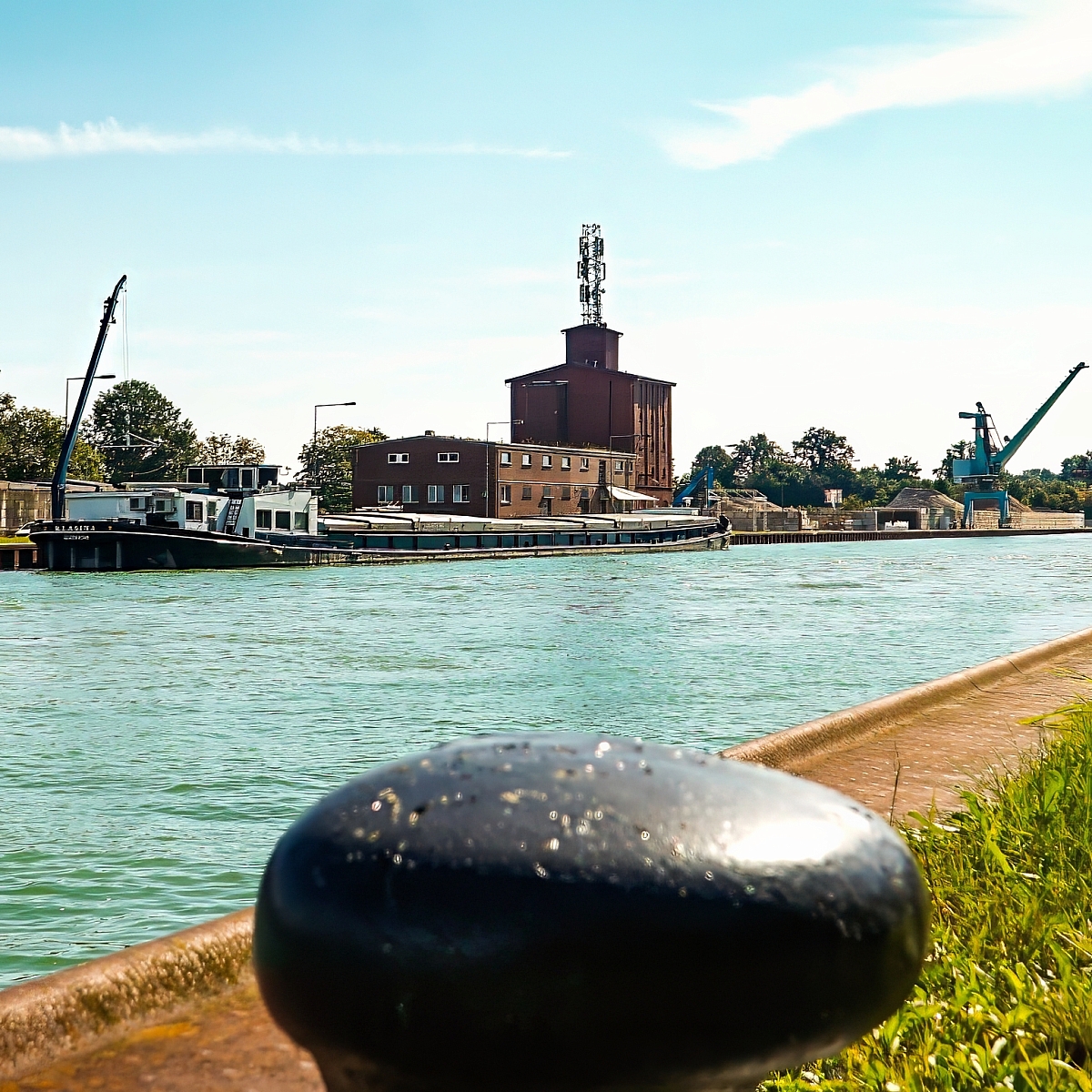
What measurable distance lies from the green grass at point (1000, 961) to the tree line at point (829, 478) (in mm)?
133100

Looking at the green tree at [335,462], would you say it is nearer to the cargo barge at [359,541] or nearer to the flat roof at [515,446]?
the flat roof at [515,446]

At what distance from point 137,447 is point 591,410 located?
3557 cm

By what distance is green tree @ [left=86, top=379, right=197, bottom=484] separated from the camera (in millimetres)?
117875

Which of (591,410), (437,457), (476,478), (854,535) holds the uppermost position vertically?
(591,410)

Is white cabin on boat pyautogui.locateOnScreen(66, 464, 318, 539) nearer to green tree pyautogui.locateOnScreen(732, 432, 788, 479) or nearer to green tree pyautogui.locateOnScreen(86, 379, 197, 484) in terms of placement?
green tree pyautogui.locateOnScreen(86, 379, 197, 484)

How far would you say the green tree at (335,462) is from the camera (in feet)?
289

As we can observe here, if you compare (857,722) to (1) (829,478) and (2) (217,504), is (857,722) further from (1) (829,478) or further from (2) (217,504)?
(1) (829,478)

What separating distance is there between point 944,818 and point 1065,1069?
2.48m

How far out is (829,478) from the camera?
16075 centimetres

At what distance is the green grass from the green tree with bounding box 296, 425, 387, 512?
81.5 metres

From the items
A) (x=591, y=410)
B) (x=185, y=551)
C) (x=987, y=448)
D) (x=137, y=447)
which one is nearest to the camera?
(x=185, y=551)

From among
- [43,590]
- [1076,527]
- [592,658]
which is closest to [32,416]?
[43,590]

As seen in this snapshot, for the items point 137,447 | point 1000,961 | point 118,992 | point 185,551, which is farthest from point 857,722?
point 137,447

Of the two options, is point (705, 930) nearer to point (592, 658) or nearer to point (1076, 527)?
point (592, 658)
